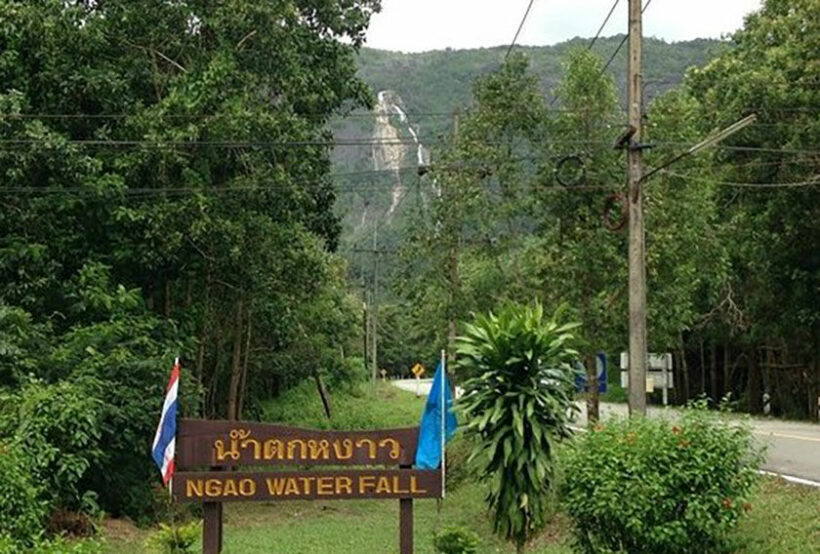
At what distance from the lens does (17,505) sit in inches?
505

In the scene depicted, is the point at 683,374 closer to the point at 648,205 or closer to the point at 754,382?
the point at 754,382

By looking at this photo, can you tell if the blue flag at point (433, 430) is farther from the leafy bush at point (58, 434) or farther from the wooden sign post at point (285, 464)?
the leafy bush at point (58, 434)

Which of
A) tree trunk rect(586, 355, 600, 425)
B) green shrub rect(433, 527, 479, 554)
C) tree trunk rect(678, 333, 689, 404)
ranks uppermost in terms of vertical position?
tree trunk rect(586, 355, 600, 425)

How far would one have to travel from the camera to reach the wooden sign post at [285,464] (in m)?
11.6

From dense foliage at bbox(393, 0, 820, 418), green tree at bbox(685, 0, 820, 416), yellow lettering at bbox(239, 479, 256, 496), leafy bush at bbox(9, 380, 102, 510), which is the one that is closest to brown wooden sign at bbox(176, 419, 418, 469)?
yellow lettering at bbox(239, 479, 256, 496)

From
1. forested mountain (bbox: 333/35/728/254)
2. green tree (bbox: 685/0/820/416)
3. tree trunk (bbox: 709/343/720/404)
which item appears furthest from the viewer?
forested mountain (bbox: 333/35/728/254)

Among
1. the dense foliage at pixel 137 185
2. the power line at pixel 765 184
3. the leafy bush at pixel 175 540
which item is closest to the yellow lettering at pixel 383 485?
the leafy bush at pixel 175 540

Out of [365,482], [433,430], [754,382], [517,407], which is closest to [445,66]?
[754,382]

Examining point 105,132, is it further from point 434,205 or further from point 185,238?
point 434,205

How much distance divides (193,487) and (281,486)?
98 centimetres

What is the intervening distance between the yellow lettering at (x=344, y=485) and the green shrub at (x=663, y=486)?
2373mm

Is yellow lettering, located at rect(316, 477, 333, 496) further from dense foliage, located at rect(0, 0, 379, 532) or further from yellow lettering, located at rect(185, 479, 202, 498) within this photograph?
dense foliage, located at rect(0, 0, 379, 532)

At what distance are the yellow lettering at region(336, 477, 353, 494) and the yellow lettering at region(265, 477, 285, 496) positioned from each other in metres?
0.61

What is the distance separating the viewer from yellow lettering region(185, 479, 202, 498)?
1155cm
